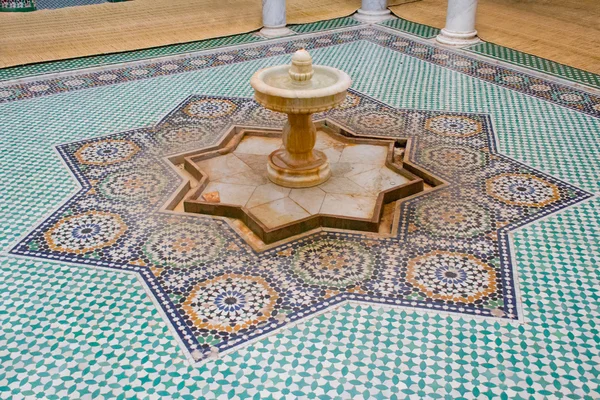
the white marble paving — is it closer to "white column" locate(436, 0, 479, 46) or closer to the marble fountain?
the marble fountain

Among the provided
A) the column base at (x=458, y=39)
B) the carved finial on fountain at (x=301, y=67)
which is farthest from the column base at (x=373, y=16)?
the carved finial on fountain at (x=301, y=67)

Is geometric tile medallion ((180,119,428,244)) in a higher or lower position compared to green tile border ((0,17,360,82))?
lower

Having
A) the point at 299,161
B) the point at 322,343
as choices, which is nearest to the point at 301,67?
the point at 299,161

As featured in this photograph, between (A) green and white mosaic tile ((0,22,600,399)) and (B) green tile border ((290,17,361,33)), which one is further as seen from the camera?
(B) green tile border ((290,17,361,33))

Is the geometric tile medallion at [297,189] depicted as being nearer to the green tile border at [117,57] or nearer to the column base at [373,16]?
the green tile border at [117,57]

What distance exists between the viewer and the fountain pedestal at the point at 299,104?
2387 mm

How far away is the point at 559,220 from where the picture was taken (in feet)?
7.80

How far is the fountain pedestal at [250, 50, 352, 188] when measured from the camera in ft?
7.83

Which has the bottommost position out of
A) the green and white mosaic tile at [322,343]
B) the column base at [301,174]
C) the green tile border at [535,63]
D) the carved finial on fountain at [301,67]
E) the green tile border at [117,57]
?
the green and white mosaic tile at [322,343]

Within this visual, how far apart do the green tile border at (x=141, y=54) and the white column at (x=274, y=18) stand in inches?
4.7

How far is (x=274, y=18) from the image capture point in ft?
A: 16.4

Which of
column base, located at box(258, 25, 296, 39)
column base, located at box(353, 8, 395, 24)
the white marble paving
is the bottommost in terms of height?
the white marble paving

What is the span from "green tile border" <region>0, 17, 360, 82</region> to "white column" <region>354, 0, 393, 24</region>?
0.11 metres

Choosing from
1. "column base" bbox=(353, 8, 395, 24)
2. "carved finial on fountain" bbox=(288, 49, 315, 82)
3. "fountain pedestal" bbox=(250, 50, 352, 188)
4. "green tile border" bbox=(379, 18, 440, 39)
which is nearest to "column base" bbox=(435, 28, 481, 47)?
"green tile border" bbox=(379, 18, 440, 39)
